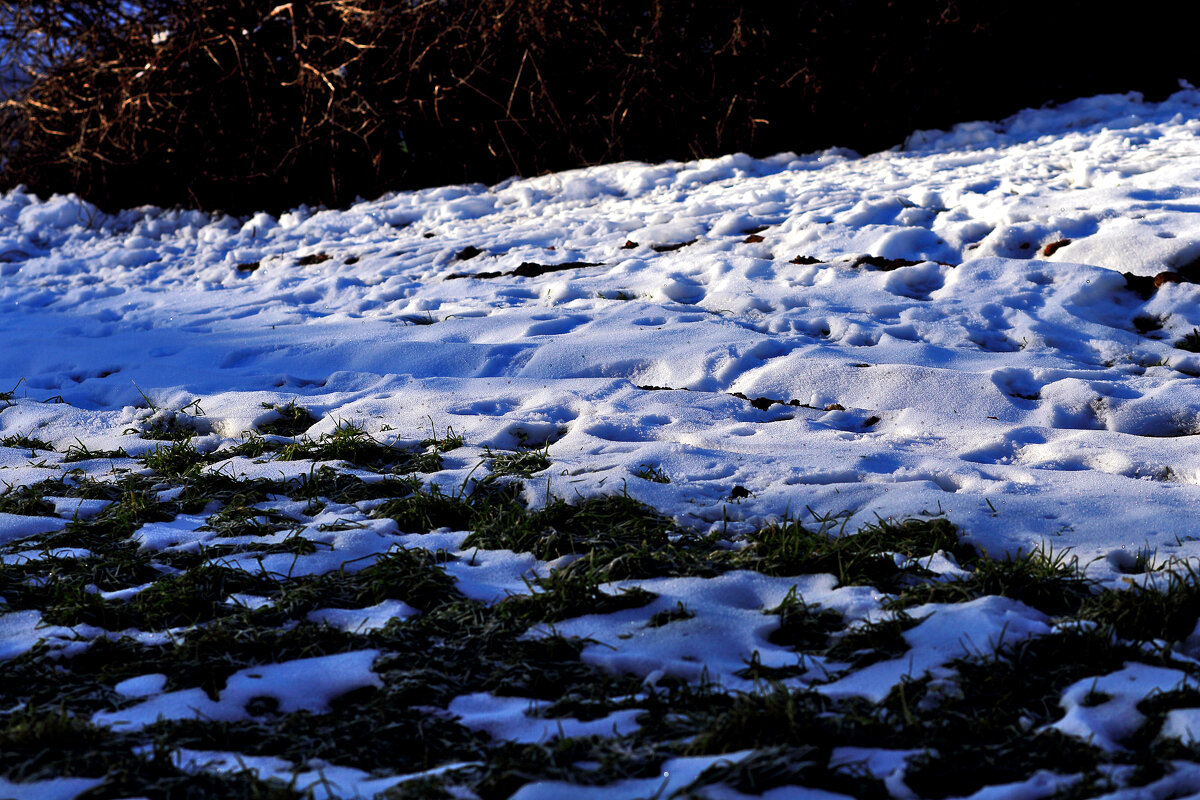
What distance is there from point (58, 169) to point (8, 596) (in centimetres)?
763

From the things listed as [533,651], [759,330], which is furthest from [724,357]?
[533,651]

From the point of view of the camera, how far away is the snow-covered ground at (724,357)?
2.08 meters

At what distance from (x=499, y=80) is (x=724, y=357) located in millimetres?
4464

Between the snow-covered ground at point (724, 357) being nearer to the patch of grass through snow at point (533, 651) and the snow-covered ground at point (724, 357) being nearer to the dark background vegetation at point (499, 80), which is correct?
the patch of grass through snow at point (533, 651)

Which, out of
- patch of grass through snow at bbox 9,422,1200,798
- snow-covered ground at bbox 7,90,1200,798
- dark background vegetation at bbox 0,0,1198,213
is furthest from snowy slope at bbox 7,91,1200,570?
dark background vegetation at bbox 0,0,1198,213

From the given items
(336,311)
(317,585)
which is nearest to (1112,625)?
(317,585)

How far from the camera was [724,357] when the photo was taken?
3.72 meters

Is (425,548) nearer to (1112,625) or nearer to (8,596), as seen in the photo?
(8,596)

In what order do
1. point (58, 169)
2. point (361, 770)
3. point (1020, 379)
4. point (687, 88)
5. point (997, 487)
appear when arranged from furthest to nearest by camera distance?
point (58, 169)
point (687, 88)
point (1020, 379)
point (997, 487)
point (361, 770)

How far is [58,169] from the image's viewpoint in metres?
8.31

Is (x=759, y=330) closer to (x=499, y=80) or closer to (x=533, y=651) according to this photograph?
(x=533, y=651)

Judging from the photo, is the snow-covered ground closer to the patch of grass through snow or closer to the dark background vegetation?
the patch of grass through snow

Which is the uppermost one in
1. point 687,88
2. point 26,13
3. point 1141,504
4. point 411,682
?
point 26,13

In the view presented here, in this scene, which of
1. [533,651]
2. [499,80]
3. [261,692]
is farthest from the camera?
[499,80]
